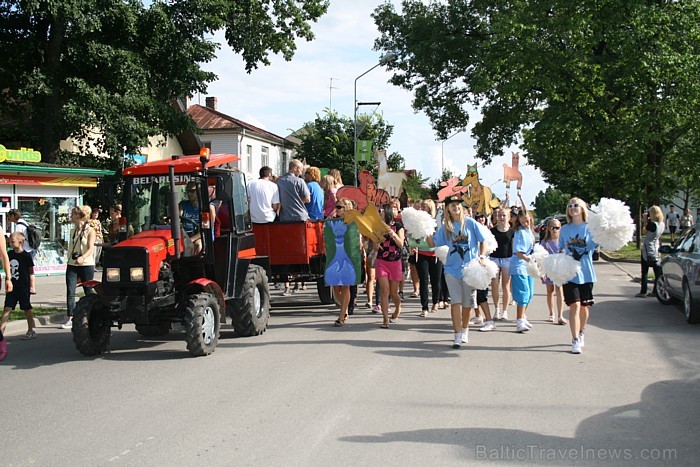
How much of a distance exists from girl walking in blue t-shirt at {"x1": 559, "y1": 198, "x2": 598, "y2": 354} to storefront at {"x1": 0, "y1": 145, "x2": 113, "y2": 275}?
51.5ft

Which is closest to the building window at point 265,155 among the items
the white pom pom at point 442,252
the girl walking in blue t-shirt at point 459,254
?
the white pom pom at point 442,252

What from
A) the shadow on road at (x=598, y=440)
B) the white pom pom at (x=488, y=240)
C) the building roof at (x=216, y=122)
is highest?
the building roof at (x=216, y=122)


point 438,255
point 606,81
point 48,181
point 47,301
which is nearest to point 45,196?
point 48,181

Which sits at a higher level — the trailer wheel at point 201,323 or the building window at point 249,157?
the building window at point 249,157

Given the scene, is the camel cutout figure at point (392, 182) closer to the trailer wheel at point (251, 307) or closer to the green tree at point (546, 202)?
the trailer wheel at point (251, 307)

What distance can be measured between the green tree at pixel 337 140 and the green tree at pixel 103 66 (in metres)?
19.7

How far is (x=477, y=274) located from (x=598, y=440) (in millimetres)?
3591

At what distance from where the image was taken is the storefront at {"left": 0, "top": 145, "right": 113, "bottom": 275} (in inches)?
779

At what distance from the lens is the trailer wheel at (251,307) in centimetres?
977

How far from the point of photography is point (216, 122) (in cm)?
4553

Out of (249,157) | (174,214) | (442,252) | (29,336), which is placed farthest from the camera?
(249,157)

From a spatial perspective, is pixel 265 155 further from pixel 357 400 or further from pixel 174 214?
pixel 357 400

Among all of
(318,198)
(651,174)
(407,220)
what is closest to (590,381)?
(407,220)

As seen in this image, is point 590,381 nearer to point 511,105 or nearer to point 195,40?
point 195,40
